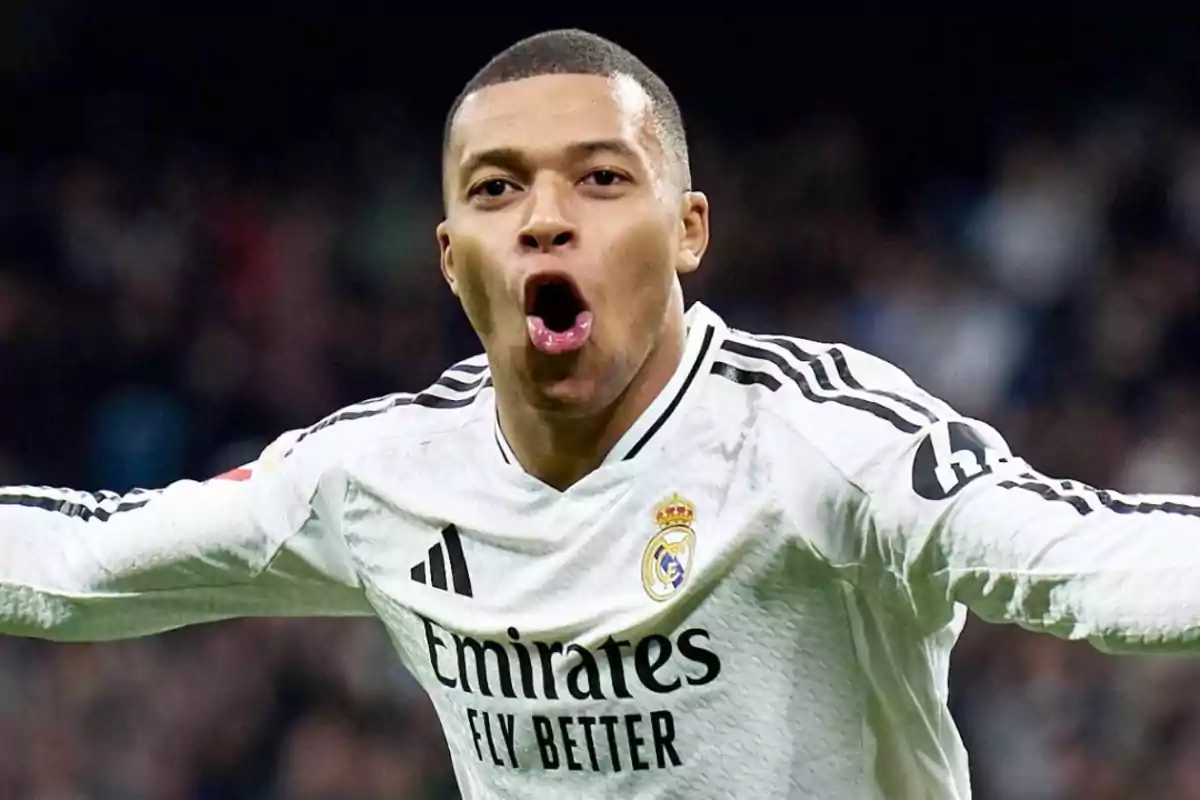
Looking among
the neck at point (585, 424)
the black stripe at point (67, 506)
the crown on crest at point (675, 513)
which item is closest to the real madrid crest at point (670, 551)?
A: the crown on crest at point (675, 513)

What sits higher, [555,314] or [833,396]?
[555,314]

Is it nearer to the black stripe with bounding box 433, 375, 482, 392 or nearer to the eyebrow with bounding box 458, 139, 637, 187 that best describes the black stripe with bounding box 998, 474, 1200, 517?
the eyebrow with bounding box 458, 139, 637, 187

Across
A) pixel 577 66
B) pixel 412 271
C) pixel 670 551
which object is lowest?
pixel 670 551

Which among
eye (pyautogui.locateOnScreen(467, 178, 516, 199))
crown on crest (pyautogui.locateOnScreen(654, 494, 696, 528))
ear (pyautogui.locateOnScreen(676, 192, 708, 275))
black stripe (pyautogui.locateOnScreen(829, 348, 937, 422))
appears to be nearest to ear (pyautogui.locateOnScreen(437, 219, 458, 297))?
eye (pyautogui.locateOnScreen(467, 178, 516, 199))

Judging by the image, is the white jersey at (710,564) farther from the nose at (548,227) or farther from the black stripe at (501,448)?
the nose at (548,227)

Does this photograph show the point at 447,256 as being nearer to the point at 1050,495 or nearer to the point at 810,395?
the point at 810,395

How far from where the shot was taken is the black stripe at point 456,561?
2.47 metres

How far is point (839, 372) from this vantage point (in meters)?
2.33

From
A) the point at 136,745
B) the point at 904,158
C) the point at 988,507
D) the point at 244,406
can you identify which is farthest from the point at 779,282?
the point at 988,507

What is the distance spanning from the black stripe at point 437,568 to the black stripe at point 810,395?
455 millimetres

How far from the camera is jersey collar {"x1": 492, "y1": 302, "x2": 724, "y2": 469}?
2410 mm

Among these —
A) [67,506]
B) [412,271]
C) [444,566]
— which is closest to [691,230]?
[444,566]

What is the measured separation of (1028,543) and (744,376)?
556mm

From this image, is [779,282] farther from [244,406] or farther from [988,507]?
[988,507]
